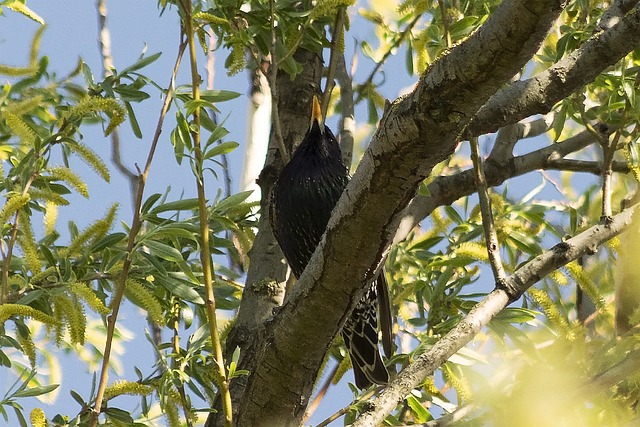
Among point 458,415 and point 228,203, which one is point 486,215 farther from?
point 228,203

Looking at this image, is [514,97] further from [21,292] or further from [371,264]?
[21,292]

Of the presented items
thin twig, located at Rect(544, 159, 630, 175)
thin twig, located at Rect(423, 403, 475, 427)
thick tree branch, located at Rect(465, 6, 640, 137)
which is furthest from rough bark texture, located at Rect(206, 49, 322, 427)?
thin twig, located at Rect(544, 159, 630, 175)

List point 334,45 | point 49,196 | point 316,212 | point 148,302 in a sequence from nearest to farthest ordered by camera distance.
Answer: point 148,302 → point 49,196 → point 334,45 → point 316,212

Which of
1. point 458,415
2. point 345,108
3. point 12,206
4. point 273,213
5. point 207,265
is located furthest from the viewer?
point 273,213

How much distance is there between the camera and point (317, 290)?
222 cm

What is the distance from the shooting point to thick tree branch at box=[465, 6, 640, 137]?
1.81 m

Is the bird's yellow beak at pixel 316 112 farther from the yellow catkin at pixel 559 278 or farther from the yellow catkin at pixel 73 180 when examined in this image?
the yellow catkin at pixel 73 180

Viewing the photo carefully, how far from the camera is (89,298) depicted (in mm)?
2303

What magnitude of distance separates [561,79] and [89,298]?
4.08 feet

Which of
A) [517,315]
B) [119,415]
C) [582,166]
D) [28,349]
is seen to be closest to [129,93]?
[28,349]

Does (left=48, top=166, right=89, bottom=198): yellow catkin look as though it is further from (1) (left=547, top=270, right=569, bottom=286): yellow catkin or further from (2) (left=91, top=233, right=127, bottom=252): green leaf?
(1) (left=547, top=270, right=569, bottom=286): yellow catkin

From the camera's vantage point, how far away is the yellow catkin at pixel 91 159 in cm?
240

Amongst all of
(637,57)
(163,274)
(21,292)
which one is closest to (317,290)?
(163,274)

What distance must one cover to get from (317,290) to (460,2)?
5.04 ft
